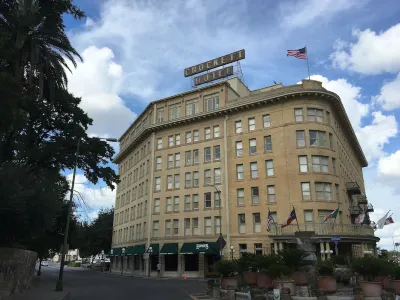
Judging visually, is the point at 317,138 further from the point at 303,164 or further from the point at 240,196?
the point at 240,196

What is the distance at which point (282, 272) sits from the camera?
1600 centimetres

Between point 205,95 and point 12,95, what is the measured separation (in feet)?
136

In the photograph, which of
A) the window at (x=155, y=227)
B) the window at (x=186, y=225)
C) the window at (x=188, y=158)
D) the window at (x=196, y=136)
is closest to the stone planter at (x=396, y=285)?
the window at (x=186, y=225)

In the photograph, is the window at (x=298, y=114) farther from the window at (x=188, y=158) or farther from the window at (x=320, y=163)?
the window at (x=188, y=158)

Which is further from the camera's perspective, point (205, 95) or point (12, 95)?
point (205, 95)

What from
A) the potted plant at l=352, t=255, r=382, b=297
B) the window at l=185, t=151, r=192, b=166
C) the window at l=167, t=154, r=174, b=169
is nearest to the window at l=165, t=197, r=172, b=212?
the window at l=167, t=154, r=174, b=169

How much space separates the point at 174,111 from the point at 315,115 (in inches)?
862

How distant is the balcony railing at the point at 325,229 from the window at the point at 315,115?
515 inches

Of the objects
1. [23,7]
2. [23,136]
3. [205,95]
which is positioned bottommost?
[23,136]

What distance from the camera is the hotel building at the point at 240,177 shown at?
4188cm

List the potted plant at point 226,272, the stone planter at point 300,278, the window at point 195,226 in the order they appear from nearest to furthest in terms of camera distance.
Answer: the stone planter at point 300,278
the potted plant at point 226,272
the window at point 195,226

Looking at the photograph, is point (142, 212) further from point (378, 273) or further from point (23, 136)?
point (378, 273)

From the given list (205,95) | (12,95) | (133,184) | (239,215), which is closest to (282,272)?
(12,95)

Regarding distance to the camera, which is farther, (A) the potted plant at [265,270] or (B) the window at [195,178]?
(B) the window at [195,178]
